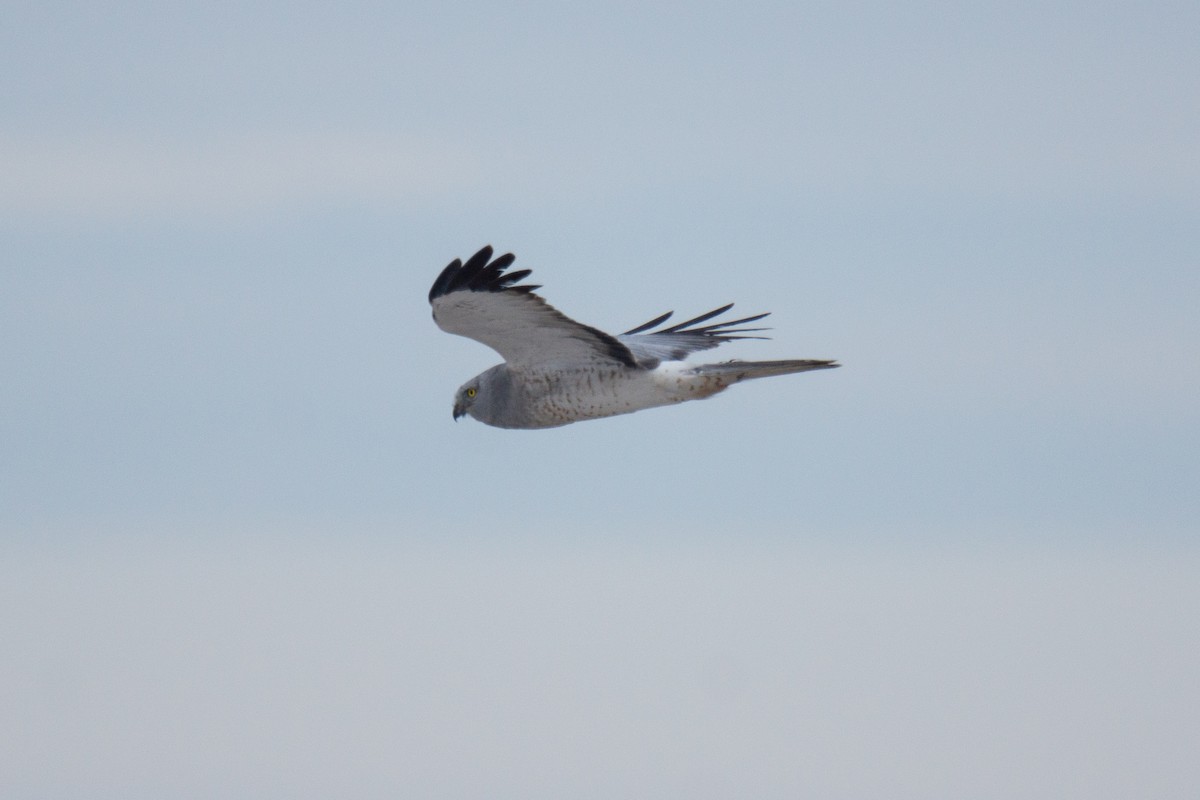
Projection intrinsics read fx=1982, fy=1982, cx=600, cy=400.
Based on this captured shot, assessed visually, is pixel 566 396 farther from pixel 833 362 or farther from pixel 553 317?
pixel 833 362

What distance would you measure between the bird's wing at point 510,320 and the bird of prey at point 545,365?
0.01 metres

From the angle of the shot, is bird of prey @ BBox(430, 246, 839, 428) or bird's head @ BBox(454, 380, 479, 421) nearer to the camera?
bird of prey @ BBox(430, 246, 839, 428)

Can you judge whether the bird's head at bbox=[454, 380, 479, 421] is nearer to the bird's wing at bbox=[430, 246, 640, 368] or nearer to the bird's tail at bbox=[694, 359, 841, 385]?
the bird's wing at bbox=[430, 246, 640, 368]

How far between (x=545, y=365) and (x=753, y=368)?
265 centimetres

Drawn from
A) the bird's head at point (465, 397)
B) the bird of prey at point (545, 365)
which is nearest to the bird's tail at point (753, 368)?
the bird of prey at point (545, 365)

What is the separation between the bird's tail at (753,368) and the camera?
21.1 metres

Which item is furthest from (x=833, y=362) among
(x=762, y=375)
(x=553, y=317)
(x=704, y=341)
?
(x=704, y=341)

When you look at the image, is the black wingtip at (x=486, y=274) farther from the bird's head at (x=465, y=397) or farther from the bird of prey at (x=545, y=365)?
the bird's head at (x=465, y=397)

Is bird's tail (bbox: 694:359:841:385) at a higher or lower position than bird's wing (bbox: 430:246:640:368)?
lower

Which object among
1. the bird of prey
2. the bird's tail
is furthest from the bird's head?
the bird's tail

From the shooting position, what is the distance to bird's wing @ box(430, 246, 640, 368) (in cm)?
2094

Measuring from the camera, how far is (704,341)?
83.4 feet

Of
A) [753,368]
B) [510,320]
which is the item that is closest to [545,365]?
[510,320]

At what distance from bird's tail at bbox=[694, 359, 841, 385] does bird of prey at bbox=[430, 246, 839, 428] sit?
1 cm
